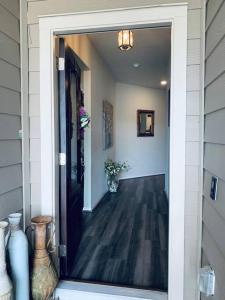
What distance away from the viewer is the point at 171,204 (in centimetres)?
182

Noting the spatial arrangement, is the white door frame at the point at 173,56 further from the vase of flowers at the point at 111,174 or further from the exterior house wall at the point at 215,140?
the vase of flowers at the point at 111,174

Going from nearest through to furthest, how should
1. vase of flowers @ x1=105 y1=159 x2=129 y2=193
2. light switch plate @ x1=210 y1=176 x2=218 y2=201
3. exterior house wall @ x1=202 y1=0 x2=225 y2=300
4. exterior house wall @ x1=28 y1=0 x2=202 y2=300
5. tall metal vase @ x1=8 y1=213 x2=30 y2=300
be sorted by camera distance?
exterior house wall @ x1=202 y1=0 x2=225 y2=300 < light switch plate @ x1=210 y1=176 x2=218 y2=201 < tall metal vase @ x1=8 y1=213 x2=30 y2=300 < exterior house wall @ x1=28 y1=0 x2=202 y2=300 < vase of flowers @ x1=105 y1=159 x2=129 y2=193

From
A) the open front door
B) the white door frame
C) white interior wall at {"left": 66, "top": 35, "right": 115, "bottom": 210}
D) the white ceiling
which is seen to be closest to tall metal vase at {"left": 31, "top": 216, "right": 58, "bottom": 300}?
the open front door

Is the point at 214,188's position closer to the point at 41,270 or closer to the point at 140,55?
the point at 41,270

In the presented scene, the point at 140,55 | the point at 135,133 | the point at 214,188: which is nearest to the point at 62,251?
the point at 214,188

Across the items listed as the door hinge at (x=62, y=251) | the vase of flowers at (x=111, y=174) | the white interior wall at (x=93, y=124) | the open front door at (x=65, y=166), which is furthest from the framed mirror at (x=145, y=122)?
the door hinge at (x=62, y=251)

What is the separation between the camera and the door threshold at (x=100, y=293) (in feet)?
6.38

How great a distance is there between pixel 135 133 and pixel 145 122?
50 cm

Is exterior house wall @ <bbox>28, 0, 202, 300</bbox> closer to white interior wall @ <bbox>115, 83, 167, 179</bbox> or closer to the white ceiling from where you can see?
the white ceiling

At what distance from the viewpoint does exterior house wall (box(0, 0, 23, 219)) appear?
1.69m

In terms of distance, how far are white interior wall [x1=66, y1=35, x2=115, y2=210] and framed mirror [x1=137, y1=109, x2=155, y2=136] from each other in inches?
103

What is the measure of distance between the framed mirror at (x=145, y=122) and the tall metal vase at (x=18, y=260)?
6.34 m

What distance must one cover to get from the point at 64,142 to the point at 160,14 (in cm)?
120

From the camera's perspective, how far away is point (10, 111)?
1.79 metres
